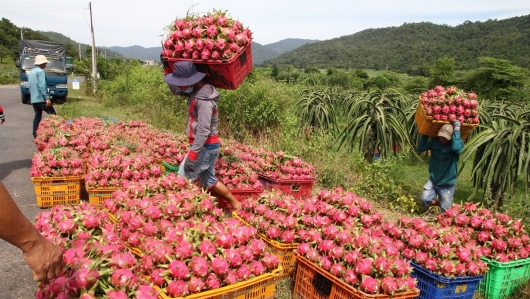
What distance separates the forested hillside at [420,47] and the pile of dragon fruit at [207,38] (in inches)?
2131

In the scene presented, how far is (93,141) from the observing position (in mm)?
6344

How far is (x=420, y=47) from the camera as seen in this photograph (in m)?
105

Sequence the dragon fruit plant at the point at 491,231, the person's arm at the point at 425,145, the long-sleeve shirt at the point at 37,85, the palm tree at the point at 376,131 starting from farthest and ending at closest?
the long-sleeve shirt at the point at 37,85
the palm tree at the point at 376,131
the person's arm at the point at 425,145
the dragon fruit plant at the point at 491,231

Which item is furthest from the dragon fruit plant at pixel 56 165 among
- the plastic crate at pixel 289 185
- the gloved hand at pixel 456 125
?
the gloved hand at pixel 456 125

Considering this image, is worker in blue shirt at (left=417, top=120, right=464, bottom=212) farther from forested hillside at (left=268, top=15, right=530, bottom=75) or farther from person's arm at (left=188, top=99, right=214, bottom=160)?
forested hillside at (left=268, top=15, right=530, bottom=75)

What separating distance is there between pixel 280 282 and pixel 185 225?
3.97ft

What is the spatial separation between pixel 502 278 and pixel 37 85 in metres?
8.94

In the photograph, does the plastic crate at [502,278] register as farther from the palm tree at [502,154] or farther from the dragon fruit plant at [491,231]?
the palm tree at [502,154]

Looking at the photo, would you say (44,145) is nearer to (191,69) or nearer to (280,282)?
(191,69)

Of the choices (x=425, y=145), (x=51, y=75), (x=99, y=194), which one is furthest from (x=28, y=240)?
(x=51, y=75)

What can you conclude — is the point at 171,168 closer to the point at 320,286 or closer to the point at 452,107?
the point at 320,286

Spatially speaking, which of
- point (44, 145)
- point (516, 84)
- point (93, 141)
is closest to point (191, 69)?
point (93, 141)

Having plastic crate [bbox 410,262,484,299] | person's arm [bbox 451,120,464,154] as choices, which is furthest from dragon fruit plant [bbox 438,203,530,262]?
person's arm [bbox 451,120,464,154]

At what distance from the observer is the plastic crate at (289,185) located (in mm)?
5742
